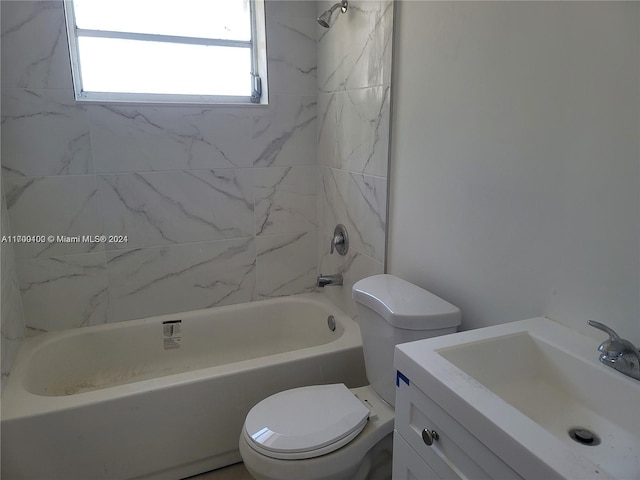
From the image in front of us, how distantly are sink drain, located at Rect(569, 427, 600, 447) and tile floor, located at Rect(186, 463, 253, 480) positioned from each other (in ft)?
4.53

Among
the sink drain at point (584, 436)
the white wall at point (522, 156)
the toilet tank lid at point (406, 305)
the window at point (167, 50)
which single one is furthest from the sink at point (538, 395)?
the window at point (167, 50)

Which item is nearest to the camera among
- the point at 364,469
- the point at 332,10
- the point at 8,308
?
the point at 364,469

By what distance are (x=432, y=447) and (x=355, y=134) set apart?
4.60 feet

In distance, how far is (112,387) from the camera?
68.2 inches

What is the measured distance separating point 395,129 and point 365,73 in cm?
32

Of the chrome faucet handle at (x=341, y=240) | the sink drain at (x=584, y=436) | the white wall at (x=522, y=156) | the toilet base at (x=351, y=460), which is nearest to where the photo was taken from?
the sink drain at (x=584, y=436)

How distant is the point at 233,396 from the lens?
1.80m

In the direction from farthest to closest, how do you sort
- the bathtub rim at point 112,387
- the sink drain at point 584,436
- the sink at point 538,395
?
the bathtub rim at point 112,387 < the sink drain at point 584,436 < the sink at point 538,395

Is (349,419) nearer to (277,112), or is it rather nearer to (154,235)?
(154,235)

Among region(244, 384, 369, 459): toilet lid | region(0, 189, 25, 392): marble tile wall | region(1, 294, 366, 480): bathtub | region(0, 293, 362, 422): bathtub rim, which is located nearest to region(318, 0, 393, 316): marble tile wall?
region(0, 293, 362, 422): bathtub rim

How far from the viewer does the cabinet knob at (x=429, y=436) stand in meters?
0.96

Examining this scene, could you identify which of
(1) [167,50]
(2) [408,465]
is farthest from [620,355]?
(1) [167,50]

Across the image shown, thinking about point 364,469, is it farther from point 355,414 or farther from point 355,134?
point 355,134

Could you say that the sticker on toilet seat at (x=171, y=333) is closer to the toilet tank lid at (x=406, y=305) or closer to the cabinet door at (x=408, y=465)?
the toilet tank lid at (x=406, y=305)
